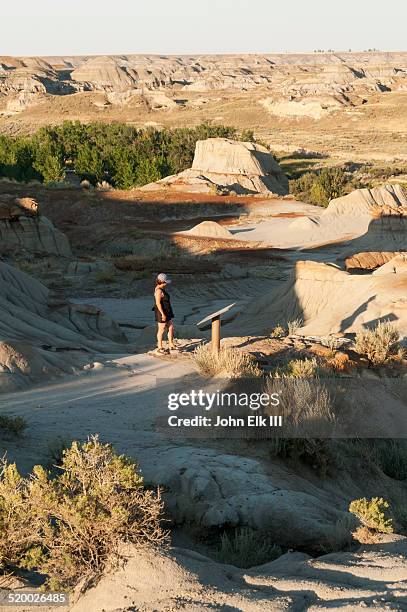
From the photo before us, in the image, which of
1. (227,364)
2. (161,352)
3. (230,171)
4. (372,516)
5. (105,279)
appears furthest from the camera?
(230,171)

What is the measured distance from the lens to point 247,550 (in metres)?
6.00

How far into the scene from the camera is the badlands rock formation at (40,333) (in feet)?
36.7

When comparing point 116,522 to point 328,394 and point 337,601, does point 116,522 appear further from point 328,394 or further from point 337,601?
point 328,394

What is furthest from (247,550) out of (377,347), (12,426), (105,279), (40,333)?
(105,279)

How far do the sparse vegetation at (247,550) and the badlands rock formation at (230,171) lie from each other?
44.2 metres

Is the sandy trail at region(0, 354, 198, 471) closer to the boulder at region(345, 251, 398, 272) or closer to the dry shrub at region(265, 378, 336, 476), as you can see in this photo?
the dry shrub at region(265, 378, 336, 476)

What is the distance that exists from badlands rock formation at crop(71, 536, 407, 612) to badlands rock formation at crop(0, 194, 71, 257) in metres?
26.4

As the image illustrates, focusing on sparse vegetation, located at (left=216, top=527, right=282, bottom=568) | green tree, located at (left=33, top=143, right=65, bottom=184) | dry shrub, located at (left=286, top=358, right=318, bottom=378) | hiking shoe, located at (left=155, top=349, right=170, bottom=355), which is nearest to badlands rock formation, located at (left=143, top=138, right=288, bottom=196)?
green tree, located at (left=33, top=143, right=65, bottom=184)

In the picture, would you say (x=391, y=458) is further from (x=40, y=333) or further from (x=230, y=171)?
(x=230, y=171)

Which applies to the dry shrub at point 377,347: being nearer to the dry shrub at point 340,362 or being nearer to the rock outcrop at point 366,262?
the dry shrub at point 340,362

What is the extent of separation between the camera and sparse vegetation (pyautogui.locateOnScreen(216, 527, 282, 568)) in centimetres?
586

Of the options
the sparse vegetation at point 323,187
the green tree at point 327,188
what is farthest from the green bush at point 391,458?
the green tree at point 327,188

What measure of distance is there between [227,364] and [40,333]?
4.76 m

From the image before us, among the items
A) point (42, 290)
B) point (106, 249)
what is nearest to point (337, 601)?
point (42, 290)
